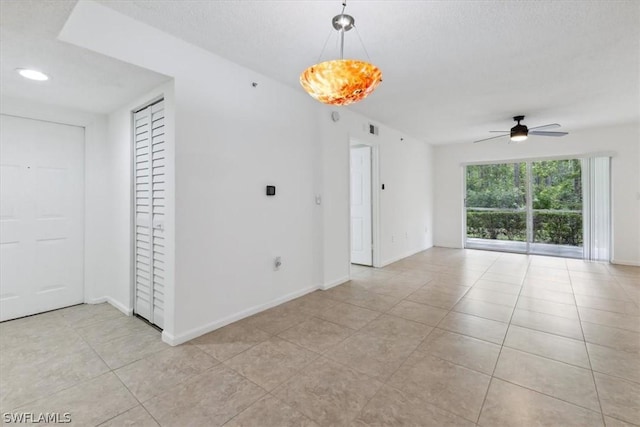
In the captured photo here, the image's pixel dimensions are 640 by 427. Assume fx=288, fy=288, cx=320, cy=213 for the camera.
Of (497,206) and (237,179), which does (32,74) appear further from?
(497,206)

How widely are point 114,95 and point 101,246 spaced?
1.75 meters

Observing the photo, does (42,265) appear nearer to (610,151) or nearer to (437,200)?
(437,200)

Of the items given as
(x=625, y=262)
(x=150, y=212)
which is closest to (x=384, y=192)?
(x=150, y=212)

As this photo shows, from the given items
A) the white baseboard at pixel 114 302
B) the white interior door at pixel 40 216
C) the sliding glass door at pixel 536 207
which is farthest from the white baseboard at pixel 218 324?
the sliding glass door at pixel 536 207

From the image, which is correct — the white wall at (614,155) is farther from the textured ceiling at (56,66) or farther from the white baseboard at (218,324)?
the textured ceiling at (56,66)

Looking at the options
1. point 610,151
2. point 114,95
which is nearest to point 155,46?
point 114,95

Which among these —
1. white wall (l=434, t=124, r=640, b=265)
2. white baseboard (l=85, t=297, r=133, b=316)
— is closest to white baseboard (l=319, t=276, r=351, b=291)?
white baseboard (l=85, t=297, r=133, b=316)

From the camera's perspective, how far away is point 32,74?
7.70 feet

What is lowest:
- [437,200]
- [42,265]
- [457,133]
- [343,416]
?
[343,416]

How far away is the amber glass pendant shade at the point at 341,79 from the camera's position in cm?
150

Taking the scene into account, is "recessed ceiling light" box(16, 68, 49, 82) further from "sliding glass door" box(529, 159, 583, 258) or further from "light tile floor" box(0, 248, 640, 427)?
"sliding glass door" box(529, 159, 583, 258)

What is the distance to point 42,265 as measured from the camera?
10.1 feet

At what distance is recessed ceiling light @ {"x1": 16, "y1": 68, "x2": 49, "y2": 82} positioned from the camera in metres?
2.29

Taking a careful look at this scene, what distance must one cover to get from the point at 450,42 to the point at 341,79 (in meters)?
1.50
